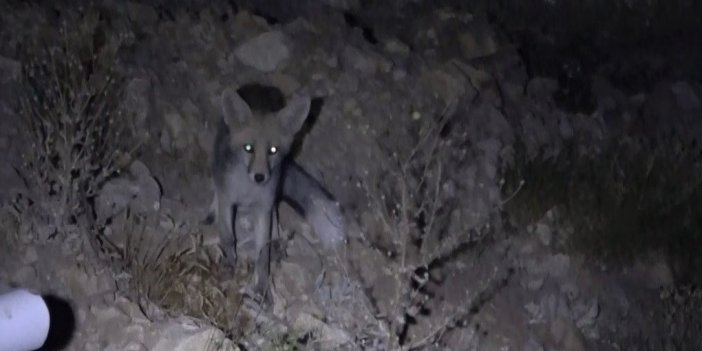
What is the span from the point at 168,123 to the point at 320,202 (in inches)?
47.1

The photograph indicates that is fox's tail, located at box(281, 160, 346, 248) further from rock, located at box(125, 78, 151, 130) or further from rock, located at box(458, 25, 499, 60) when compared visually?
rock, located at box(458, 25, 499, 60)

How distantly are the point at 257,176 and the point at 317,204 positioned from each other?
759 millimetres

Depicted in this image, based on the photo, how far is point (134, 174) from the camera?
6793 mm

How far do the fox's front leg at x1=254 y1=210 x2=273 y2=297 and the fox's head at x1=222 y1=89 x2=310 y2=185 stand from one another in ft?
0.96

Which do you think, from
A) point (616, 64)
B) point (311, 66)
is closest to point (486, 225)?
point (311, 66)

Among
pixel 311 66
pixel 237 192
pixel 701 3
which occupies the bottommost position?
pixel 701 3

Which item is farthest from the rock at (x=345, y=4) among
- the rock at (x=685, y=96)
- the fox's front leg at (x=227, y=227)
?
the fox's front leg at (x=227, y=227)

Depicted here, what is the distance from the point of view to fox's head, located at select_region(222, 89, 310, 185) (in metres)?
6.24

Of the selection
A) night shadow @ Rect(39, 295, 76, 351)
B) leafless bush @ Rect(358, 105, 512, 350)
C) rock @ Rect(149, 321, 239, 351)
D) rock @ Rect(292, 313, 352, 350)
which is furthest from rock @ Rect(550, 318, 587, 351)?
night shadow @ Rect(39, 295, 76, 351)

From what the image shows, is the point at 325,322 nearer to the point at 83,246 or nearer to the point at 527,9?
the point at 83,246

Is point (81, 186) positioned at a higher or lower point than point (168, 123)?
higher

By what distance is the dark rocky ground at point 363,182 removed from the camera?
5773 mm

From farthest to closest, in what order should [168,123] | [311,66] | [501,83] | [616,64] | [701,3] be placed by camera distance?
[701,3], [616,64], [501,83], [311,66], [168,123]

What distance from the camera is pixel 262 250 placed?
20.8 feet
